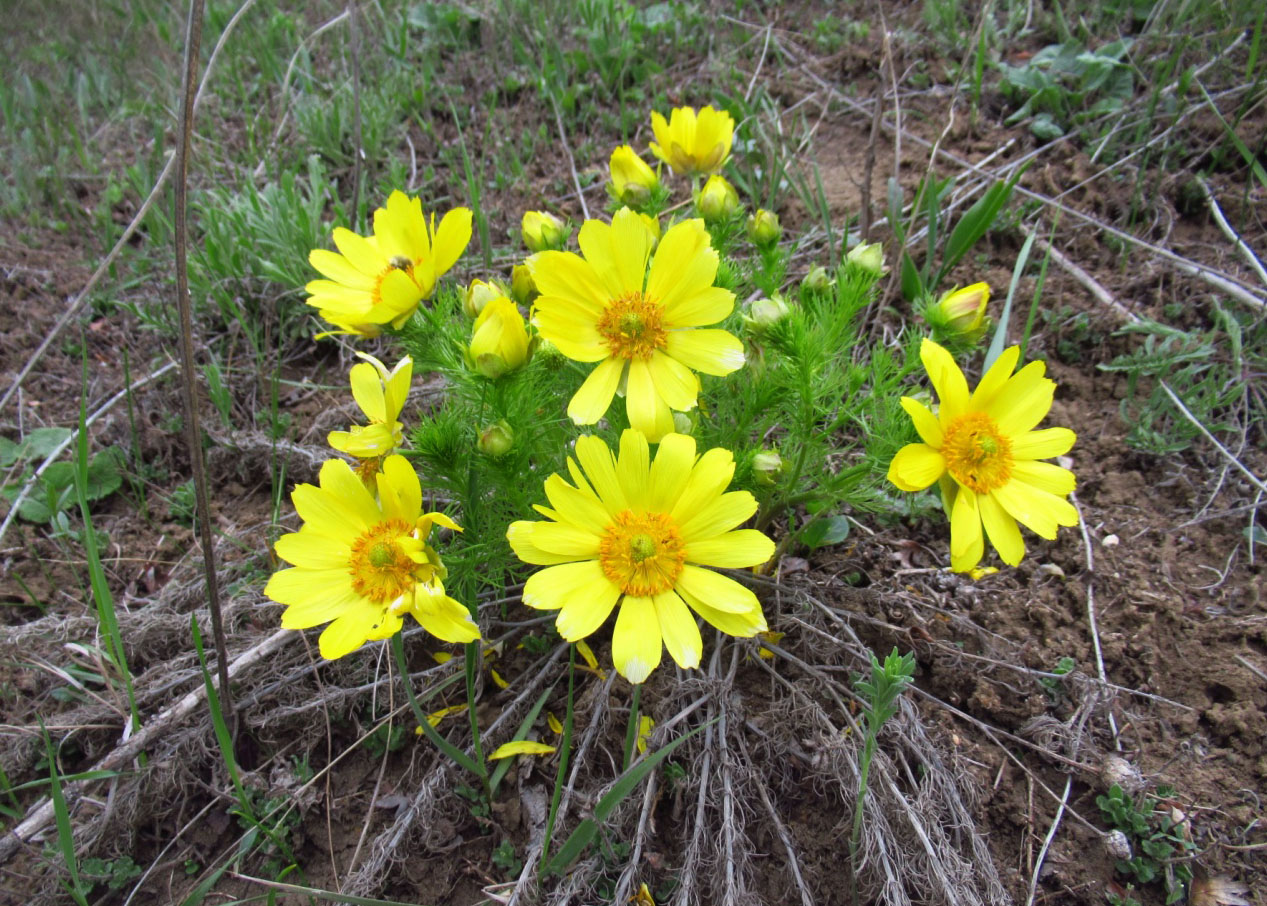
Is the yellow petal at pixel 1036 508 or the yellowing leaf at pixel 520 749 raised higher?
the yellow petal at pixel 1036 508

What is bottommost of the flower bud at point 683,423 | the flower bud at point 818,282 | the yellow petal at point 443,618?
the yellow petal at point 443,618

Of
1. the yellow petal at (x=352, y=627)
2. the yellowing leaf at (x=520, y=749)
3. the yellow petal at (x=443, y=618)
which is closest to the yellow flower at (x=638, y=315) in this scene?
the yellow petal at (x=443, y=618)

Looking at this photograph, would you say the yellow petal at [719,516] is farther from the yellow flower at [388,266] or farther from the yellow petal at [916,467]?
the yellow flower at [388,266]

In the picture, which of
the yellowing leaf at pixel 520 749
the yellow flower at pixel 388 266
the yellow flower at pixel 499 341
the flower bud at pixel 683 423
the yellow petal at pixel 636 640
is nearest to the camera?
the yellow petal at pixel 636 640

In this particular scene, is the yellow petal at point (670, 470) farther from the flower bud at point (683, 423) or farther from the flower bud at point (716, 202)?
the flower bud at point (716, 202)

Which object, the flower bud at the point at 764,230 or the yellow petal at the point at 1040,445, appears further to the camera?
the flower bud at the point at 764,230

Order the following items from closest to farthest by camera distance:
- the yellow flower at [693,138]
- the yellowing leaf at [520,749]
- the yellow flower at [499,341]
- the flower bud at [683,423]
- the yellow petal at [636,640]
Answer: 1. the yellow petal at [636,640]
2. the yellow flower at [499,341]
3. the flower bud at [683,423]
4. the yellowing leaf at [520,749]
5. the yellow flower at [693,138]

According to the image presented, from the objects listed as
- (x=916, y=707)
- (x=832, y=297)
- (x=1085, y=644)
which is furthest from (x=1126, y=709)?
(x=832, y=297)

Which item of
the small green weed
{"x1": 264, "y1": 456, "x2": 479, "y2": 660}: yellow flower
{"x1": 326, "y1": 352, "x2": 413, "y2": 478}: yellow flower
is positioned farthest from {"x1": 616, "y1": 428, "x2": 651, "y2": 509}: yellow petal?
the small green weed
